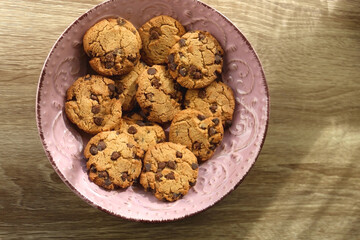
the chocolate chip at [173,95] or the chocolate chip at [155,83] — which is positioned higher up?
the chocolate chip at [155,83]

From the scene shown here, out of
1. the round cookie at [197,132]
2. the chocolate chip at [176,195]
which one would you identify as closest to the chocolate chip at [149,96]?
the round cookie at [197,132]

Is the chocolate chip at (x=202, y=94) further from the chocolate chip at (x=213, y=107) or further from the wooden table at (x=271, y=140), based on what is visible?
the wooden table at (x=271, y=140)

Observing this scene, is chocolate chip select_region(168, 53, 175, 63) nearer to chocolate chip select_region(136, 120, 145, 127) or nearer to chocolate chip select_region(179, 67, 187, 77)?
chocolate chip select_region(179, 67, 187, 77)

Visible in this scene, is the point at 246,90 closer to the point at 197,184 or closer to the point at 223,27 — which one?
the point at 223,27

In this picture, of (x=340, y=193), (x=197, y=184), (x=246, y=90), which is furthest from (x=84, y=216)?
(x=340, y=193)

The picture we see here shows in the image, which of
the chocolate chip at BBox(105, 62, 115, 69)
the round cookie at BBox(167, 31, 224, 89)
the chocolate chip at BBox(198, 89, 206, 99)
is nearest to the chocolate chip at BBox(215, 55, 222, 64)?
the round cookie at BBox(167, 31, 224, 89)

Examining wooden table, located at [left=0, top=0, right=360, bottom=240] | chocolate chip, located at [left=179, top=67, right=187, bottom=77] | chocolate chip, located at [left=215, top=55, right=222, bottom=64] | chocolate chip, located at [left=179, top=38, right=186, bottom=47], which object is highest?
chocolate chip, located at [left=179, top=38, right=186, bottom=47]
